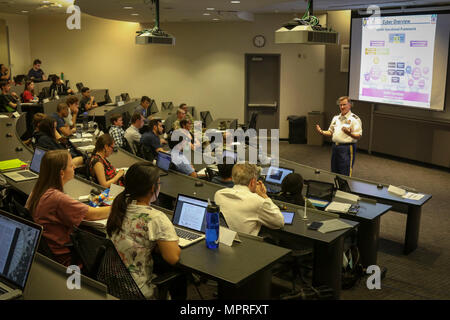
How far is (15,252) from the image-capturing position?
2422 mm

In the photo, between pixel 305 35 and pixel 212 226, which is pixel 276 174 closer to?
pixel 305 35

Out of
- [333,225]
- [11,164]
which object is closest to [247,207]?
[333,225]

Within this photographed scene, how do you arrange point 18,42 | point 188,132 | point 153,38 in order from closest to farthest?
1. point 153,38
2. point 188,132
3. point 18,42

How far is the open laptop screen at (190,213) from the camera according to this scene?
136 inches

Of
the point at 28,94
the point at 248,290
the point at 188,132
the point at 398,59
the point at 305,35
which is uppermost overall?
the point at 305,35

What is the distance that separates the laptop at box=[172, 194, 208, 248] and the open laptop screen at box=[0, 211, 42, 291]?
117 centimetres

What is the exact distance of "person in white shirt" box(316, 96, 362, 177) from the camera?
7.17 m

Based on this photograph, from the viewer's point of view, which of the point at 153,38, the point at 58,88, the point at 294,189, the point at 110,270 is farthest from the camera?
the point at 58,88

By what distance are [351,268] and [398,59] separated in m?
6.20

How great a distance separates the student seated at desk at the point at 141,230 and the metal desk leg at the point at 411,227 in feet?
10.9

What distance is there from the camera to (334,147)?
7.38 meters

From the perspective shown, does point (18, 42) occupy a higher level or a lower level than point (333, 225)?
higher

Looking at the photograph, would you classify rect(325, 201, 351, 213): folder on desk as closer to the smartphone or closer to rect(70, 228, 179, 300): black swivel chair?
the smartphone
